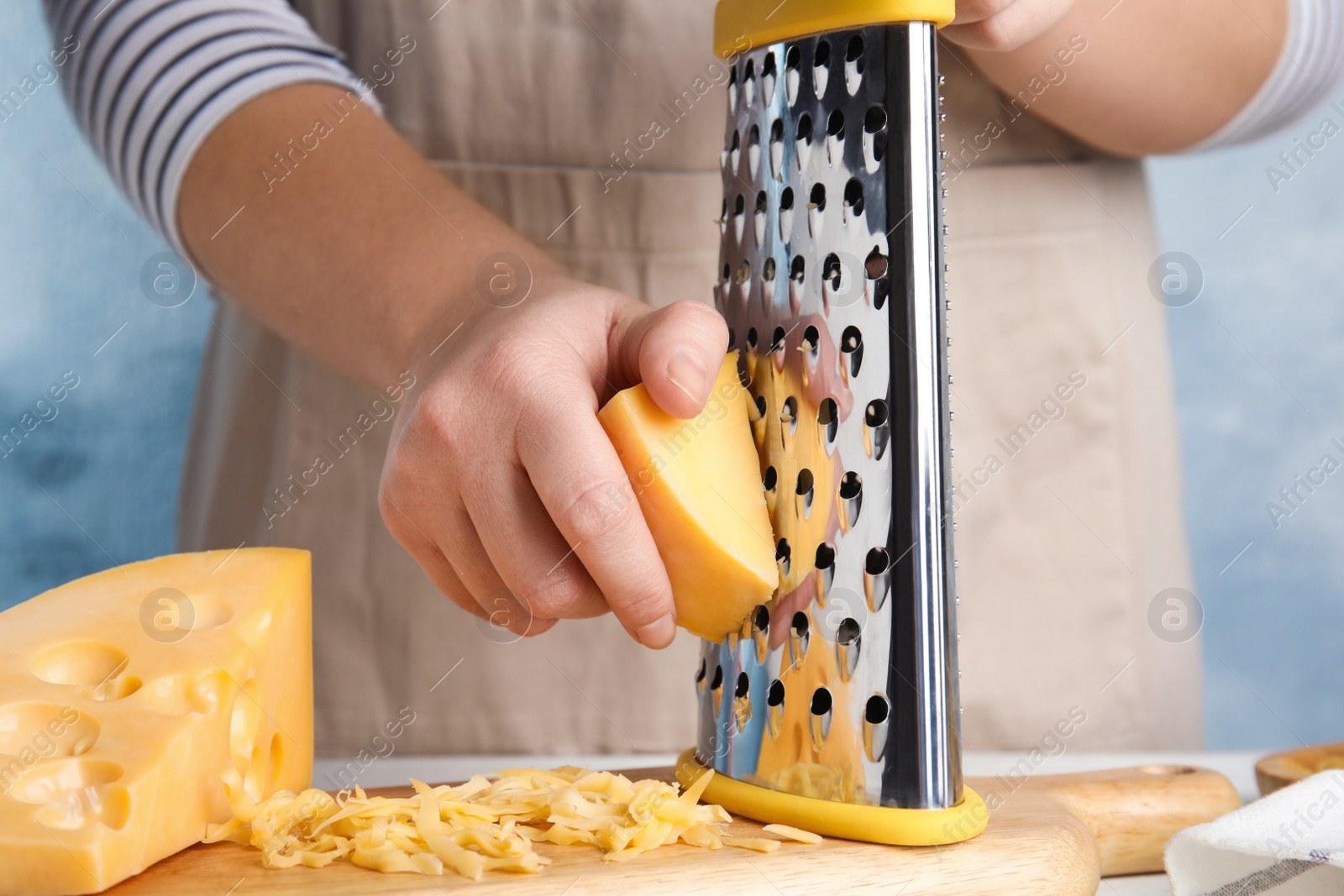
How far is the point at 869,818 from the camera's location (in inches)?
20.2

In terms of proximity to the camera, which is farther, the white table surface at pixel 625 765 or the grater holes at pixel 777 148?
the white table surface at pixel 625 765

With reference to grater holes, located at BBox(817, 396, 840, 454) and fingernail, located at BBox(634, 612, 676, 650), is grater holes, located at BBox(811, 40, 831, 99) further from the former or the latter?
fingernail, located at BBox(634, 612, 676, 650)

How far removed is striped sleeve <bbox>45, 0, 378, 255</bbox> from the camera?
0.81 m

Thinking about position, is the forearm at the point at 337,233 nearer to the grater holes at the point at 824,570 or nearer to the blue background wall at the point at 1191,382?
the grater holes at the point at 824,570

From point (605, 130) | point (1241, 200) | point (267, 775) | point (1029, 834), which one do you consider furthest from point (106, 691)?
point (1241, 200)

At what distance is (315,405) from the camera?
108 cm

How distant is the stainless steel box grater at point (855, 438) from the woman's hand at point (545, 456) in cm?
6

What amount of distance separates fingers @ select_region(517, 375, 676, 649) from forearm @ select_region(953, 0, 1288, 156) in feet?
1.99

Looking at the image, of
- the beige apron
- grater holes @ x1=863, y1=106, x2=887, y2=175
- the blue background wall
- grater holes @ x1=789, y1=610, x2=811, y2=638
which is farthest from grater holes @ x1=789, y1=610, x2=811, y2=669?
the blue background wall

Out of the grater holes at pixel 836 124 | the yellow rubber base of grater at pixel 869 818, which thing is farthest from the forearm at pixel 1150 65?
the yellow rubber base of grater at pixel 869 818

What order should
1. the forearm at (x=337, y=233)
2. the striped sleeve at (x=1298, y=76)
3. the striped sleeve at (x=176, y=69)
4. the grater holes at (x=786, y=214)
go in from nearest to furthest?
the grater holes at (x=786, y=214) → the forearm at (x=337, y=233) → the striped sleeve at (x=176, y=69) → the striped sleeve at (x=1298, y=76)

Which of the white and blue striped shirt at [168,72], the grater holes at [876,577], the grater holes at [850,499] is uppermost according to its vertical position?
the white and blue striped shirt at [168,72]

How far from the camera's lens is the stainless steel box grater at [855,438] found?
0.51 meters

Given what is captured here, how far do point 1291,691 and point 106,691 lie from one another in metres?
2.56
